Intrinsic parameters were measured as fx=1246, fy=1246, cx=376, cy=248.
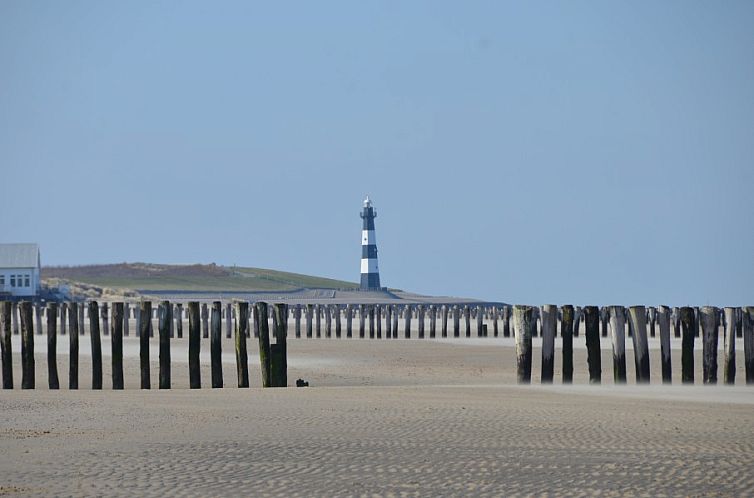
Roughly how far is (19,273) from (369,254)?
128 feet

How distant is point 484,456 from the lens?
33.8ft

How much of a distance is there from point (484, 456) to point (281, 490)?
2.26 meters

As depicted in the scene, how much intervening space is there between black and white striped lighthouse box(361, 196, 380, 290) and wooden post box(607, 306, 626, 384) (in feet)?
290

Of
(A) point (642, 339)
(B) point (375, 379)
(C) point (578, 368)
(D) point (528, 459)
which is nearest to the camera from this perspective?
(D) point (528, 459)

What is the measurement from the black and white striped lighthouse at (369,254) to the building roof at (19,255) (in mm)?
35985

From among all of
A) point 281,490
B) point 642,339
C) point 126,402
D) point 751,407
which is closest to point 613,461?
point 281,490

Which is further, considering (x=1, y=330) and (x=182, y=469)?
(x=1, y=330)

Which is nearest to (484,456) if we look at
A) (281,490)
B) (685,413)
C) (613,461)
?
(613,461)

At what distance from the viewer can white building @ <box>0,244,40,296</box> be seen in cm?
7562

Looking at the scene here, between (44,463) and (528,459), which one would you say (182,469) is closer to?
(44,463)

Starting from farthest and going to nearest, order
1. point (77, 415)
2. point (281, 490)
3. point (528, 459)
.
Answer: point (77, 415) < point (528, 459) < point (281, 490)

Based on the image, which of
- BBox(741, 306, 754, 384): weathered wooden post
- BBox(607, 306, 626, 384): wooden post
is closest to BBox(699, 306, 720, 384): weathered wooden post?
BBox(741, 306, 754, 384): weathered wooden post

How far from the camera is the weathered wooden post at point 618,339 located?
1903 centimetres

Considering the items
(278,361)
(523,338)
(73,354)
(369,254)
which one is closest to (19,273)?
(369,254)
